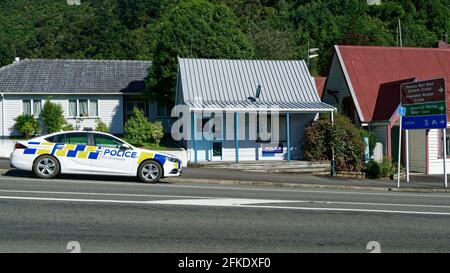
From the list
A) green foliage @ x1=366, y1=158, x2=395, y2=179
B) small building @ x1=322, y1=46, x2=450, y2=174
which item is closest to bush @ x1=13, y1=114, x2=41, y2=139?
small building @ x1=322, y1=46, x2=450, y2=174

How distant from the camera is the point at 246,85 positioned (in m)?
26.1

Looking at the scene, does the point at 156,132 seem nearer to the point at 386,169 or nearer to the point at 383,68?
the point at 386,169

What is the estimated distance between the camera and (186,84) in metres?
25.4

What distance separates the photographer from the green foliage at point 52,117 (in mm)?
32250

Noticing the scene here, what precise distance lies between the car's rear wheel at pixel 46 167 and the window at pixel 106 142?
1242 mm

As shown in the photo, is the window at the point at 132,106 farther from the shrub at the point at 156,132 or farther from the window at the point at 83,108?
the shrub at the point at 156,132

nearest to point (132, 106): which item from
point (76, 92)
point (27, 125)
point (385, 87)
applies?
point (76, 92)

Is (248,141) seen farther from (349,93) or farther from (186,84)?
(349,93)

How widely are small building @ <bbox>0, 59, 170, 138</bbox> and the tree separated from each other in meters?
3.38

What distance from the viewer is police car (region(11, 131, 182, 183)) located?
52.0ft

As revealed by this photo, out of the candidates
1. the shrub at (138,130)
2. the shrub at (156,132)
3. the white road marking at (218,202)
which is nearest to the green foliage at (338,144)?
the shrub at (156,132)

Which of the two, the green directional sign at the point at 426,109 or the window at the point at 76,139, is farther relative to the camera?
the green directional sign at the point at 426,109
